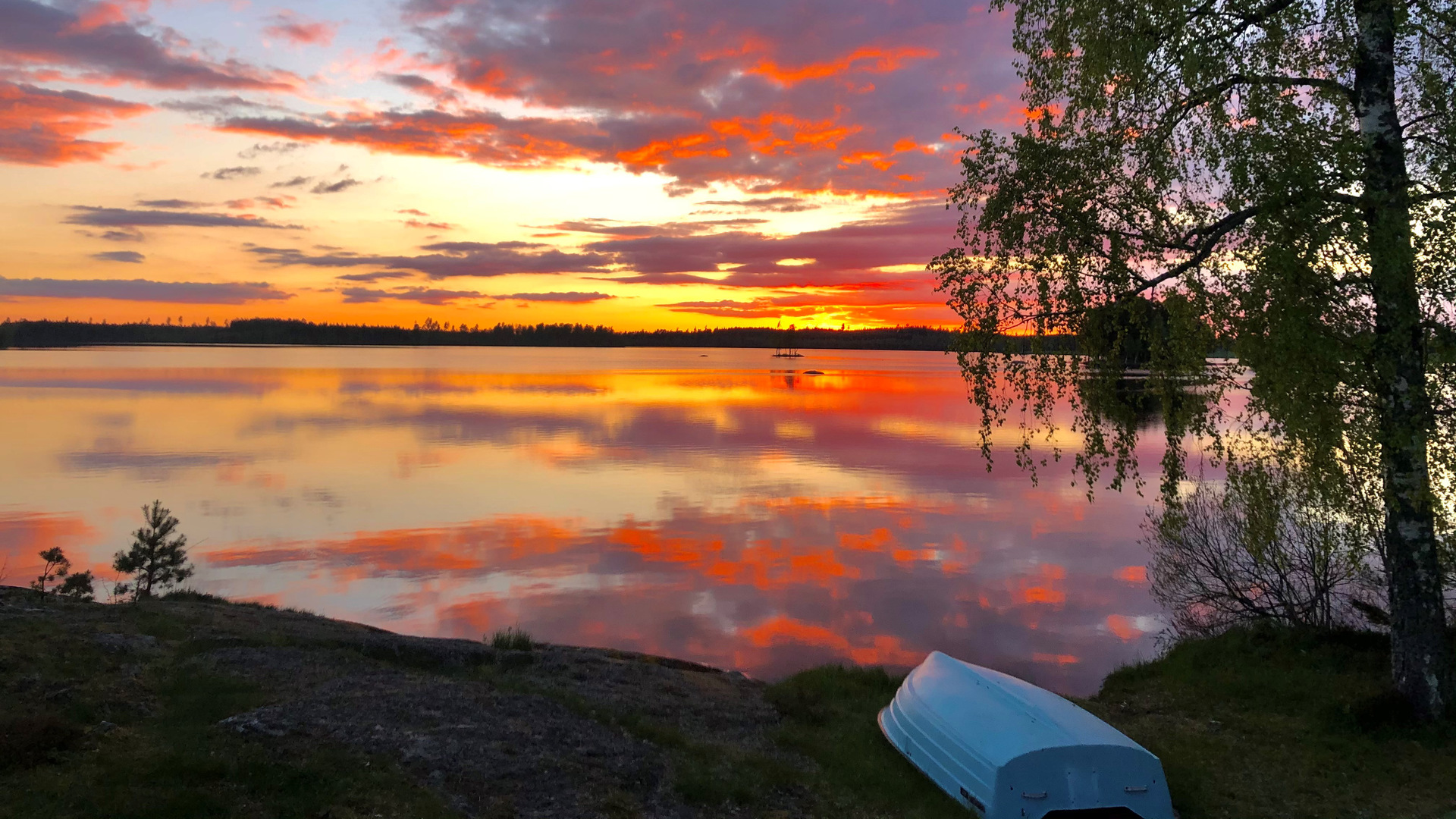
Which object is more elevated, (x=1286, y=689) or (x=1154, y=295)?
(x=1154, y=295)

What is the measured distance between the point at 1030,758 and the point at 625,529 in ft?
75.4

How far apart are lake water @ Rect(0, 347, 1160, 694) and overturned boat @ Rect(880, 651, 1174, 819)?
7.21 meters


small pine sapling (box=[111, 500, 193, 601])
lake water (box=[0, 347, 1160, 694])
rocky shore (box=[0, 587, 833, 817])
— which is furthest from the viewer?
lake water (box=[0, 347, 1160, 694])

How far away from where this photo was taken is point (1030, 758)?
1045 cm

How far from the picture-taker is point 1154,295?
48.6 feet

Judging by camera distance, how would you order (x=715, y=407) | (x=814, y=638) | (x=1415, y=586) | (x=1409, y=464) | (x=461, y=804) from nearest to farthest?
(x=461, y=804) → (x=1409, y=464) → (x=1415, y=586) → (x=814, y=638) → (x=715, y=407)

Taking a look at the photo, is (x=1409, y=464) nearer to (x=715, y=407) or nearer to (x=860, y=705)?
(x=860, y=705)

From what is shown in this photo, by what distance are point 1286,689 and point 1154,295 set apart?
767cm

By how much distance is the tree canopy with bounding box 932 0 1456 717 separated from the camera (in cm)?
1148

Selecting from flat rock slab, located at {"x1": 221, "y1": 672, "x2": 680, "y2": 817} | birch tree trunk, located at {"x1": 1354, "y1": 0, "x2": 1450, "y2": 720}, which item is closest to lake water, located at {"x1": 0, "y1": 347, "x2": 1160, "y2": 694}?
birch tree trunk, located at {"x1": 1354, "y1": 0, "x2": 1450, "y2": 720}

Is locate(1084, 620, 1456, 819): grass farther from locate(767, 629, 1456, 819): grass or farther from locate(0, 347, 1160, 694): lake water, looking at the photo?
locate(0, 347, 1160, 694): lake water

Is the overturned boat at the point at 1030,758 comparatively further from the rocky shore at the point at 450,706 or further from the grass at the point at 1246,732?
the rocky shore at the point at 450,706

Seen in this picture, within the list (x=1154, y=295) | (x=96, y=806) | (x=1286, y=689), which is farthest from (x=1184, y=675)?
(x=96, y=806)

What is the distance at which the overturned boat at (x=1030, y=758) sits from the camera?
408 inches
